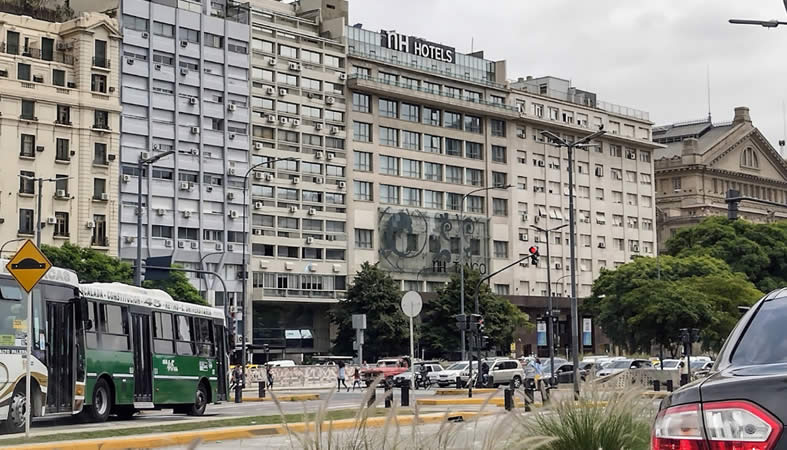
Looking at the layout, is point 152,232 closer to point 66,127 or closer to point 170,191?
point 170,191

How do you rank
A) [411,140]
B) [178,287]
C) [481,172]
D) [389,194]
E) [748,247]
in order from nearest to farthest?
[178,287], [389,194], [411,140], [748,247], [481,172]

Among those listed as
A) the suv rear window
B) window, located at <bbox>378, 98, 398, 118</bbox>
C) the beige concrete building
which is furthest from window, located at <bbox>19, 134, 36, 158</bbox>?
the suv rear window

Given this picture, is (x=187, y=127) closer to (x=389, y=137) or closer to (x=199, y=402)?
(x=389, y=137)

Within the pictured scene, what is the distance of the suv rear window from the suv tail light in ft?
3.25

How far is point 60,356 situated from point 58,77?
56.3 m

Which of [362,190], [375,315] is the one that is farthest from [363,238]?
[375,315]

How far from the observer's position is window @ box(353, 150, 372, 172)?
93.9 m

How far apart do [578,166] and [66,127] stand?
49440 millimetres

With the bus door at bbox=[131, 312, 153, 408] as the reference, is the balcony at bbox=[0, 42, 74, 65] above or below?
above

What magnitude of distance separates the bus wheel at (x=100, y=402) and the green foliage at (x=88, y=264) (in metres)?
44.8

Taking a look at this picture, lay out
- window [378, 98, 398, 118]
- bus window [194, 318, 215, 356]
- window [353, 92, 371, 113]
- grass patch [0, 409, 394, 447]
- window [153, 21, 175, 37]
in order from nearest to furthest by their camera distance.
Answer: grass patch [0, 409, 394, 447] < bus window [194, 318, 215, 356] < window [153, 21, 175, 37] < window [353, 92, 371, 113] < window [378, 98, 398, 118]

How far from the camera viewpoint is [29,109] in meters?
75.0

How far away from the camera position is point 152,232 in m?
79.7

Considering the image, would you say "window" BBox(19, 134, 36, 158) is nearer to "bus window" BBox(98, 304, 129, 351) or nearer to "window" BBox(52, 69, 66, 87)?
"window" BBox(52, 69, 66, 87)
